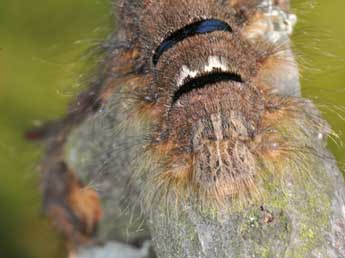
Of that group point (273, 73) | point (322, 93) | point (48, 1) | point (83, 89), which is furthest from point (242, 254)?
point (48, 1)

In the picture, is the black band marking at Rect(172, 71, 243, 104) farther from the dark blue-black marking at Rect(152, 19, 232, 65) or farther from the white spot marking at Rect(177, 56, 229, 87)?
the dark blue-black marking at Rect(152, 19, 232, 65)

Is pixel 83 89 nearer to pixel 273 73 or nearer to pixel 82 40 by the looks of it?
pixel 82 40

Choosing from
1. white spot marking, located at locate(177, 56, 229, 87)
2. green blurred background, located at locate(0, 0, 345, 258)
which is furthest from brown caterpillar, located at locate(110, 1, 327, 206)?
green blurred background, located at locate(0, 0, 345, 258)

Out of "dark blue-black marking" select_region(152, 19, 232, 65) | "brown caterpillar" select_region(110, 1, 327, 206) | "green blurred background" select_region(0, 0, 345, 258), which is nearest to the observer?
"brown caterpillar" select_region(110, 1, 327, 206)

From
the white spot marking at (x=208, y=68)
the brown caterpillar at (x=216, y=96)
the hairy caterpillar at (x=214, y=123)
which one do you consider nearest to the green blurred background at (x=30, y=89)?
the hairy caterpillar at (x=214, y=123)

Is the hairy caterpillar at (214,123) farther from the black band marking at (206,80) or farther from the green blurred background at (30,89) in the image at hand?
the green blurred background at (30,89)

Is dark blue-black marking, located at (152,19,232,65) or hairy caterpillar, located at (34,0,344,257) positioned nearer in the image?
hairy caterpillar, located at (34,0,344,257)
